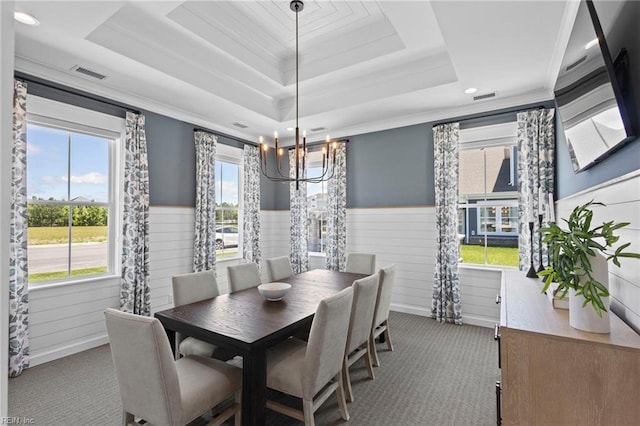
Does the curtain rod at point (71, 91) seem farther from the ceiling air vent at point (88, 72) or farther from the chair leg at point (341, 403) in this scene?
the chair leg at point (341, 403)

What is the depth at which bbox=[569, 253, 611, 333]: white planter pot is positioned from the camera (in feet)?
4.47

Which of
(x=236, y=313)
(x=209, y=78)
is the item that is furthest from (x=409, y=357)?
(x=209, y=78)

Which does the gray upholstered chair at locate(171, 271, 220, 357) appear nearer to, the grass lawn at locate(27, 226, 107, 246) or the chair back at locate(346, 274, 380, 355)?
the chair back at locate(346, 274, 380, 355)

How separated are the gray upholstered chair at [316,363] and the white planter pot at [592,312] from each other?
1157 millimetres

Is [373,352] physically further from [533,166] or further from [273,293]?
[533,166]

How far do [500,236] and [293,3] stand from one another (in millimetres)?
3622

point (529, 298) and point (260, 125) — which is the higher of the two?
point (260, 125)

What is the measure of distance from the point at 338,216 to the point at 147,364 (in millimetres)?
3722

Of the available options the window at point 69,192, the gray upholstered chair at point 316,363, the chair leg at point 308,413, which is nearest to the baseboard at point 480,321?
the gray upholstered chair at point 316,363

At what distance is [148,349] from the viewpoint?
59.7 inches

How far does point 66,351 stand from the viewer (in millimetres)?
3127

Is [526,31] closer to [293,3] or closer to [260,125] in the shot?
[293,3]

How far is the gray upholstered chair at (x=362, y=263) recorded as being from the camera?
4.07 metres

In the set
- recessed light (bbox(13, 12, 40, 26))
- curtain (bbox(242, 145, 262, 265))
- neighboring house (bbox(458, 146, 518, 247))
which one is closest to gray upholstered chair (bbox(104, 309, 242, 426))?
recessed light (bbox(13, 12, 40, 26))
